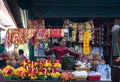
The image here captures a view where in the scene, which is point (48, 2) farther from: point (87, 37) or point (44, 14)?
point (87, 37)

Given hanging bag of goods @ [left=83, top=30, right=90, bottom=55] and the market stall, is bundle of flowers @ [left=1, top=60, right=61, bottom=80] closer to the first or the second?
the market stall

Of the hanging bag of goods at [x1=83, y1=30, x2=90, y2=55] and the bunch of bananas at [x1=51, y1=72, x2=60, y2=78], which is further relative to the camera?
the hanging bag of goods at [x1=83, y1=30, x2=90, y2=55]

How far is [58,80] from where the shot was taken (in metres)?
4.45

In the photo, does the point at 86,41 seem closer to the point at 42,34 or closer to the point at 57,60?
the point at 42,34

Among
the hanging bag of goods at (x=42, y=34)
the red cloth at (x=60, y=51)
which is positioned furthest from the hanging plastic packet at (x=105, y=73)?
the hanging bag of goods at (x=42, y=34)

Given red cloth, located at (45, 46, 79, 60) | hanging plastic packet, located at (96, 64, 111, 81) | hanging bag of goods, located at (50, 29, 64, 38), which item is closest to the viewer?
hanging plastic packet, located at (96, 64, 111, 81)

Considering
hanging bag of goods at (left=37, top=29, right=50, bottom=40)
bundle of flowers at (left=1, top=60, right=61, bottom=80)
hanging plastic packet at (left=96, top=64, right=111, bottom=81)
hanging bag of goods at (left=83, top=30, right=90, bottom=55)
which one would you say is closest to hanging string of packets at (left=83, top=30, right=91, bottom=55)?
hanging bag of goods at (left=83, top=30, right=90, bottom=55)

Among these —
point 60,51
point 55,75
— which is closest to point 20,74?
point 55,75

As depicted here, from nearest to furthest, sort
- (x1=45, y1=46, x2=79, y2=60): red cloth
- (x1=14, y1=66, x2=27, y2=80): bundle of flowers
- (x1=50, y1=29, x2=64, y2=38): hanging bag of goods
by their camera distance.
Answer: (x1=14, y1=66, x2=27, y2=80): bundle of flowers
(x1=45, y1=46, x2=79, y2=60): red cloth
(x1=50, y1=29, x2=64, y2=38): hanging bag of goods

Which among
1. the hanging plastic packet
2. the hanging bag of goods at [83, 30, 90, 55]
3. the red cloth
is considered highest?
the hanging bag of goods at [83, 30, 90, 55]

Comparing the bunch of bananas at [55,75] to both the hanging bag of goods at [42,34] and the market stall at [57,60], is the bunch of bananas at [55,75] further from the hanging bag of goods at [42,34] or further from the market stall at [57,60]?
the hanging bag of goods at [42,34]

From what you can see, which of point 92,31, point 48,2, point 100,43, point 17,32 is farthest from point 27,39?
point 100,43

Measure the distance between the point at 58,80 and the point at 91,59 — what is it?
6.21 feet

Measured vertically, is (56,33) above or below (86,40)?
above
